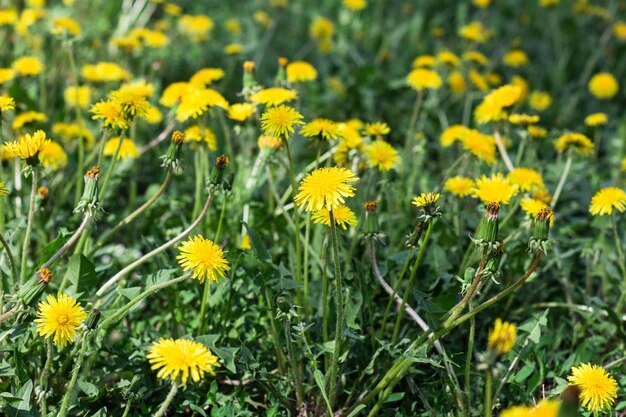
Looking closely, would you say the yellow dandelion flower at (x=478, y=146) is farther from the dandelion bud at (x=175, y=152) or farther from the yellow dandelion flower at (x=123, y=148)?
the yellow dandelion flower at (x=123, y=148)

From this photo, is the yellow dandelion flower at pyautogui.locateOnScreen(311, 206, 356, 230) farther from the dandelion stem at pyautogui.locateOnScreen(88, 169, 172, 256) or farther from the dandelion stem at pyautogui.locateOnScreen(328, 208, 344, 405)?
the dandelion stem at pyautogui.locateOnScreen(88, 169, 172, 256)

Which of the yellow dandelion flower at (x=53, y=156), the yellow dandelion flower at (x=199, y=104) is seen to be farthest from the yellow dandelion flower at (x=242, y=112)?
the yellow dandelion flower at (x=53, y=156)

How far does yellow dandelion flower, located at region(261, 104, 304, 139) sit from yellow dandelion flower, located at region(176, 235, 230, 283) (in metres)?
0.36

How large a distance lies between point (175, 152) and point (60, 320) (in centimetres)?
55

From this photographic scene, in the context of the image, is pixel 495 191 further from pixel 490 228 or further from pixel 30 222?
pixel 30 222

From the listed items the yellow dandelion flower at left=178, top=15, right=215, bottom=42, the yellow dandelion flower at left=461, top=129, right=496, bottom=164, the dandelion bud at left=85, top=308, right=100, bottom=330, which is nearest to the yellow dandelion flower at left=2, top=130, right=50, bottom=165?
the dandelion bud at left=85, top=308, right=100, bottom=330

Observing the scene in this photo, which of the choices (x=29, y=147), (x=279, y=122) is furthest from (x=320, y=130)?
(x=29, y=147)

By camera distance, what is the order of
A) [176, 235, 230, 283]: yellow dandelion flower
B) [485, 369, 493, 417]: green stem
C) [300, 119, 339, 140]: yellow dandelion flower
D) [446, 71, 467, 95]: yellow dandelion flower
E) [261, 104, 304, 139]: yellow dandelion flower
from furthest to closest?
[446, 71, 467, 95]: yellow dandelion flower < [300, 119, 339, 140]: yellow dandelion flower < [261, 104, 304, 139]: yellow dandelion flower < [176, 235, 230, 283]: yellow dandelion flower < [485, 369, 493, 417]: green stem

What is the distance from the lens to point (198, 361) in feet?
4.56

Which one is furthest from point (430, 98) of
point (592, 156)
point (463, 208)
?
point (463, 208)

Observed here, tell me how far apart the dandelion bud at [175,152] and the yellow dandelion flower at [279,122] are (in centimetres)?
23

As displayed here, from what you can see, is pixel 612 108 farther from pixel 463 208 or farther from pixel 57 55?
pixel 57 55

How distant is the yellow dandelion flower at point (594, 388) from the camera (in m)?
1.65

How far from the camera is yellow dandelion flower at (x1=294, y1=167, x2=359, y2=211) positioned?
1510 millimetres
